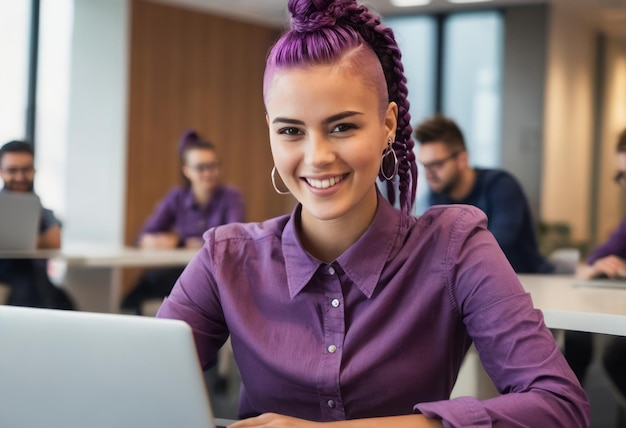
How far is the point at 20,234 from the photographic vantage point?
11.2ft

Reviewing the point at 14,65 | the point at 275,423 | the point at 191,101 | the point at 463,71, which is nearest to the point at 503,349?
the point at 275,423

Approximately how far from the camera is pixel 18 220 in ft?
11.2

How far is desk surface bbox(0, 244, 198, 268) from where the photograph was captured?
369 centimetres

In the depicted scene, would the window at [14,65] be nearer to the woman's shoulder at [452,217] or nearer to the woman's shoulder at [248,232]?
the woman's shoulder at [248,232]

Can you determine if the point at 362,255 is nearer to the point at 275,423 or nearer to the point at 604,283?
the point at 275,423

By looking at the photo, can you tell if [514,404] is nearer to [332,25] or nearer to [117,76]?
[332,25]

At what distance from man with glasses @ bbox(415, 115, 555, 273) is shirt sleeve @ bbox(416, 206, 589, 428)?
2.45 metres

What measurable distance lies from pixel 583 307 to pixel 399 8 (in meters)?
6.36

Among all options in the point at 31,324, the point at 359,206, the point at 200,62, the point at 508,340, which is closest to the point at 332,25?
the point at 359,206

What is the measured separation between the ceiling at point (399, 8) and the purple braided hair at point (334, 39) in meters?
5.88

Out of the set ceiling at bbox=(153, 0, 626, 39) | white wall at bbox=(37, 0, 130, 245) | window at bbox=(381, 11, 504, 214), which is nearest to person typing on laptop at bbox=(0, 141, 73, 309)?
white wall at bbox=(37, 0, 130, 245)

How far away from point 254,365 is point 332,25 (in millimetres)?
533

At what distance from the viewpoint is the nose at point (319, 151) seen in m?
1.25

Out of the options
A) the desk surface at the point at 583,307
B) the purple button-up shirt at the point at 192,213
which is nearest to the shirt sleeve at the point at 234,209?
the purple button-up shirt at the point at 192,213
